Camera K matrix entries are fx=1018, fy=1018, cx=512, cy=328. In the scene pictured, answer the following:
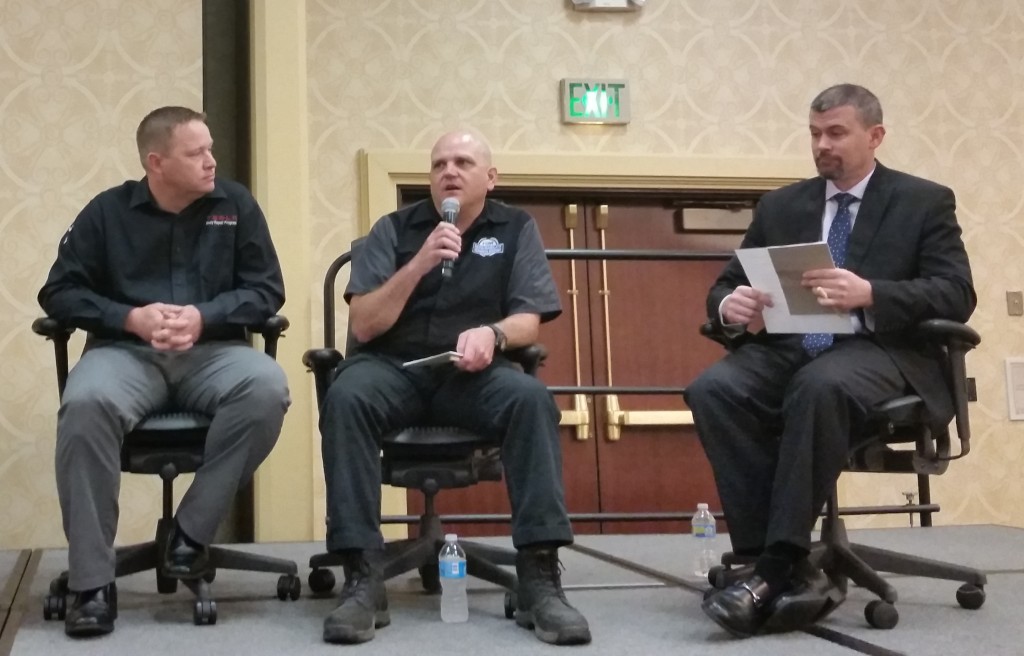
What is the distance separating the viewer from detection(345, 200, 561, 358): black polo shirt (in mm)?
2035

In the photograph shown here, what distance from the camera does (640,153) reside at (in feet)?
13.1

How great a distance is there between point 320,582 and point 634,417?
6.95 feet

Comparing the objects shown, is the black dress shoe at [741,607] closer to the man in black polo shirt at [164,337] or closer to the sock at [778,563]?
the sock at [778,563]

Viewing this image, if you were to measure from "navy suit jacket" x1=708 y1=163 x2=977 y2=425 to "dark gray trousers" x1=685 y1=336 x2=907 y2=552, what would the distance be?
0.20 feet

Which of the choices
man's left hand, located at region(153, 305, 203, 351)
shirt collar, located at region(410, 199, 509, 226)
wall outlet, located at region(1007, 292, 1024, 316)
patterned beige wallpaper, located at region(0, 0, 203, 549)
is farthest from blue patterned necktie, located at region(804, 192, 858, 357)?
wall outlet, located at region(1007, 292, 1024, 316)

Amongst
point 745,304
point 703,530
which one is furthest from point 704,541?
point 745,304

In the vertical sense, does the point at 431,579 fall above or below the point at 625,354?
below

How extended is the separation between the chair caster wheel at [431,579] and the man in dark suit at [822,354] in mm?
628

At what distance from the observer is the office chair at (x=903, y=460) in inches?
71.8

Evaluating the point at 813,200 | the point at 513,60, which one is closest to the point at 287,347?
the point at 513,60

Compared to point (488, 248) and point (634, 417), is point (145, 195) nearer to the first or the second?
point (488, 248)

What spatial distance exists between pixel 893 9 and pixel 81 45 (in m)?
3.12

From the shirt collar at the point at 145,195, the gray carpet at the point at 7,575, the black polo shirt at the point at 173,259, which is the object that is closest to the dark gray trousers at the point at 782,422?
the black polo shirt at the point at 173,259

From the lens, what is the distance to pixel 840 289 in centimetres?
181
